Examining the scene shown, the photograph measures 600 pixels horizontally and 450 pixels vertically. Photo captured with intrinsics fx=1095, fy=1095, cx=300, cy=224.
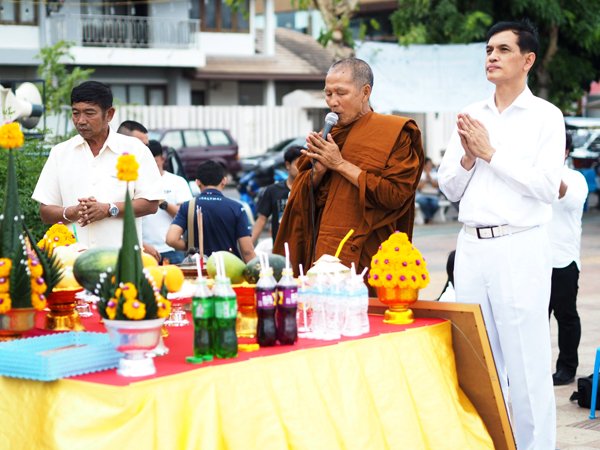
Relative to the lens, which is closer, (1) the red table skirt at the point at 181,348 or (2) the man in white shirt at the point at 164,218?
(1) the red table skirt at the point at 181,348

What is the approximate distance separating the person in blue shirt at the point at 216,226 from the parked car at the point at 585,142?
1571 cm

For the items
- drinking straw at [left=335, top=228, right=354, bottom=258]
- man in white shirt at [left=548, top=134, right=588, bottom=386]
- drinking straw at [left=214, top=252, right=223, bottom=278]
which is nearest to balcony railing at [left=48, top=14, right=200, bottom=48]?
man in white shirt at [left=548, top=134, right=588, bottom=386]

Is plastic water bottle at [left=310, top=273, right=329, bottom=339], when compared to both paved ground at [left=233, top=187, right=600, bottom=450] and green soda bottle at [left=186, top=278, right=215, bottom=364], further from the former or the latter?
paved ground at [left=233, top=187, right=600, bottom=450]

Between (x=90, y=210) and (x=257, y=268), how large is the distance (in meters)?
1.36

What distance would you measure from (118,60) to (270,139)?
514 cm

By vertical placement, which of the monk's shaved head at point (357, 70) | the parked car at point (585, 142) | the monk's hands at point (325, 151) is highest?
the monk's shaved head at point (357, 70)

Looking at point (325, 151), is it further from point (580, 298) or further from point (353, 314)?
point (580, 298)

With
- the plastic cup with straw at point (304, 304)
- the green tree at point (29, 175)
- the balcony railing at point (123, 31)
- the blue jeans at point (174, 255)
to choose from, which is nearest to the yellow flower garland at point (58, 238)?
the plastic cup with straw at point (304, 304)

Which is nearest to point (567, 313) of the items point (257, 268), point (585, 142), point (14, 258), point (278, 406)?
point (257, 268)

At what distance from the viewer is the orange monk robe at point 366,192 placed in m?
5.41

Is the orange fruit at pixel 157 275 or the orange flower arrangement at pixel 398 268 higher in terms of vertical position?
the orange fruit at pixel 157 275

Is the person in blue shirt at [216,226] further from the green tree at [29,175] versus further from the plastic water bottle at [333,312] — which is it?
the plastic water bottle at [333,312]

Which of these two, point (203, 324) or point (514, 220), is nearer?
point (203, 324)

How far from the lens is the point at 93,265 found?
4.01 metres
